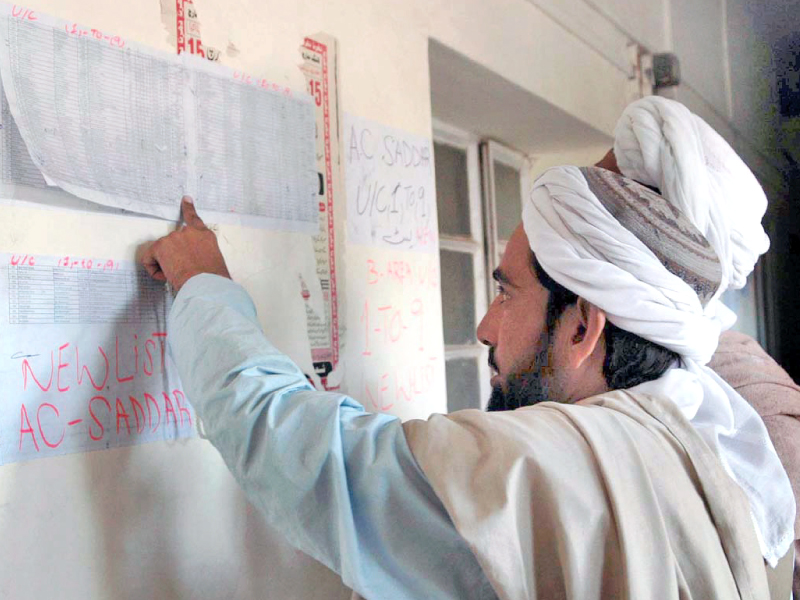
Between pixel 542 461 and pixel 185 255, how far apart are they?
1.69 feet

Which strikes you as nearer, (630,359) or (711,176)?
(630,359)

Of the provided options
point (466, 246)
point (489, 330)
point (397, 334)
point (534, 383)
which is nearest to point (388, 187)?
point (397, 334)

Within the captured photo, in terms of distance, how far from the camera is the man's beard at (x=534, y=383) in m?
1.09

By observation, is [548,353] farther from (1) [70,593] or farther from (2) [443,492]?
(1) [70,593]

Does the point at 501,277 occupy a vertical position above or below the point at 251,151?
below

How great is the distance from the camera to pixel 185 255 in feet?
3.27

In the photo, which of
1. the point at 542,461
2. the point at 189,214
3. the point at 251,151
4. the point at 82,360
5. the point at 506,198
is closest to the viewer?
the point at 542,461

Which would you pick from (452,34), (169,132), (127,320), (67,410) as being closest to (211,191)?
(169,132)

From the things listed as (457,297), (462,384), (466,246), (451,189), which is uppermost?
(451,189)

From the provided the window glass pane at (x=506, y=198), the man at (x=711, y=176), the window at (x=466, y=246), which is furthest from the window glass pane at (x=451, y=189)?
the man at (x=711, y=176)

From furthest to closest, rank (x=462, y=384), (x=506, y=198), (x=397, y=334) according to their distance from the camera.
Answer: (x=506, y=198), (x=462, y=384), (x=397, y=334)

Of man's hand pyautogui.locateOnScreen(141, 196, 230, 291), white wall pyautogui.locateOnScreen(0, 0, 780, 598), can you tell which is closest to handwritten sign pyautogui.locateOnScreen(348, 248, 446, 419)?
white wall pyautogui.locateOnScreen(0, 0, 780, 598)

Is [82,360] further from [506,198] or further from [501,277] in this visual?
[506,198]

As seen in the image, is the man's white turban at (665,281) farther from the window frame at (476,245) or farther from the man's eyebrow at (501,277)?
the window frame at (476,245)
